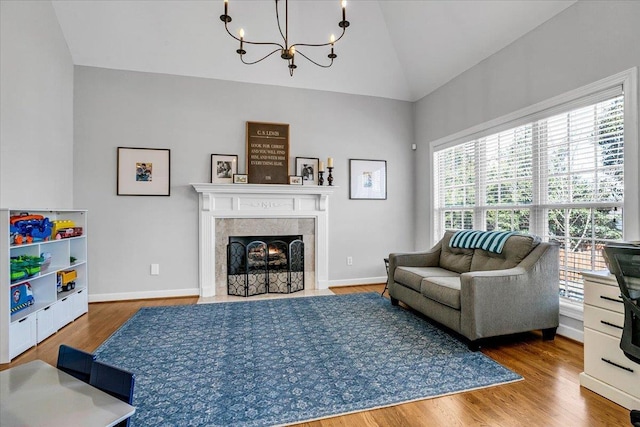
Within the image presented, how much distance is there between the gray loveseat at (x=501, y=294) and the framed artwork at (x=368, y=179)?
195cm

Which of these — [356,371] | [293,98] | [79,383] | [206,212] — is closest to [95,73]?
[206,212]

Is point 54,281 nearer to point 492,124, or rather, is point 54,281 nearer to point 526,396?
point 526,396

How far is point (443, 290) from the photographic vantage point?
289 centimetres

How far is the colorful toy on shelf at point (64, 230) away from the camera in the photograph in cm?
325

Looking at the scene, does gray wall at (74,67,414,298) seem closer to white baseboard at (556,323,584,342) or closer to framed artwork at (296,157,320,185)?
framed artwork at (296,157,320,185)

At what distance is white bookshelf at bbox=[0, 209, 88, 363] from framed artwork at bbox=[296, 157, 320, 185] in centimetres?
271

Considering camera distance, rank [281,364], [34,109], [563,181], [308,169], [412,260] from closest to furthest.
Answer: [281,364]
[563,181]
[34,109]
[412,260]
[308,169]

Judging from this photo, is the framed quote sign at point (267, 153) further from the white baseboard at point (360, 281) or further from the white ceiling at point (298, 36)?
the white baseboard at point (360, 281)

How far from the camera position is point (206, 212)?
4324 mm

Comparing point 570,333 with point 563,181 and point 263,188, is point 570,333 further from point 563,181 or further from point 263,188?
point 263,188

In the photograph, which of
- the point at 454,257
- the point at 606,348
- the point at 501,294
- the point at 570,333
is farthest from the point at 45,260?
the point at 570,333

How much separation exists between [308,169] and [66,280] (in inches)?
125

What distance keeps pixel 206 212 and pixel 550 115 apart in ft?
13.3

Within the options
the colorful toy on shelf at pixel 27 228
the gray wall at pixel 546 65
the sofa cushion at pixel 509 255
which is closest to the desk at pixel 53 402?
the colorful toy on shelf at pixel 27 228
